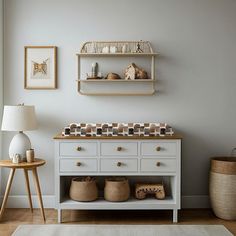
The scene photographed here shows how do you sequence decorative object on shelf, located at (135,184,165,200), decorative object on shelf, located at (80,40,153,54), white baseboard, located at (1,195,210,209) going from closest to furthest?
1. decorative object on shelf, located at (135,184,165,200)
2. decorative object on shelf, located at (80,40,153,54)
3. white baseboard, located at (1,195,210,209)

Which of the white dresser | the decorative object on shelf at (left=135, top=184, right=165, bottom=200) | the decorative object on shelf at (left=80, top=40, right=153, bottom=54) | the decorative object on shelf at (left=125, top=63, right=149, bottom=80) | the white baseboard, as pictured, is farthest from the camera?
the white baseboard

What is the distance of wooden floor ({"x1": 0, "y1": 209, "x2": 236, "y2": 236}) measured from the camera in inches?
153

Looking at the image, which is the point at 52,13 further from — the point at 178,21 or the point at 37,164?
the point at 37,164

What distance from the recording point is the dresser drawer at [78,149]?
3.84m

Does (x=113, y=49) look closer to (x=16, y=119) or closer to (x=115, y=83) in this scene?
(x=115, y=83)

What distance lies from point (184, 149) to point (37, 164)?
1.56 meters

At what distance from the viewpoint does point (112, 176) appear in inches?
166

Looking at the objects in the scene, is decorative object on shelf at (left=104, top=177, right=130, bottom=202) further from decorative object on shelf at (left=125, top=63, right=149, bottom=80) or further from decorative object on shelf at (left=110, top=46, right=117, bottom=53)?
decorative object on shelf at (left=110, top=46, right=117, bottom=53)

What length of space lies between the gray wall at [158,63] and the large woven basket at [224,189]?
0.42 m

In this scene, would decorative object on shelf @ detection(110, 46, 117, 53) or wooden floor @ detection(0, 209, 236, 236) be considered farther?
decorative object on shelf @ detection(110, 46, 117, 53)

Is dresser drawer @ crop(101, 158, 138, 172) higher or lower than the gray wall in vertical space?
lower

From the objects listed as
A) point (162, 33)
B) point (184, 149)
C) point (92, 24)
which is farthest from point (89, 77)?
point (184, 149)

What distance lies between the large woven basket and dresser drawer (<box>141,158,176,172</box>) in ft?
1.54

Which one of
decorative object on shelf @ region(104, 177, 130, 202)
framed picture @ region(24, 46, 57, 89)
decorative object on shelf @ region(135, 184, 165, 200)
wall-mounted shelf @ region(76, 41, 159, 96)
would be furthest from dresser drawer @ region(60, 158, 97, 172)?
framed picture @ region(24, 46, 57, 89)
